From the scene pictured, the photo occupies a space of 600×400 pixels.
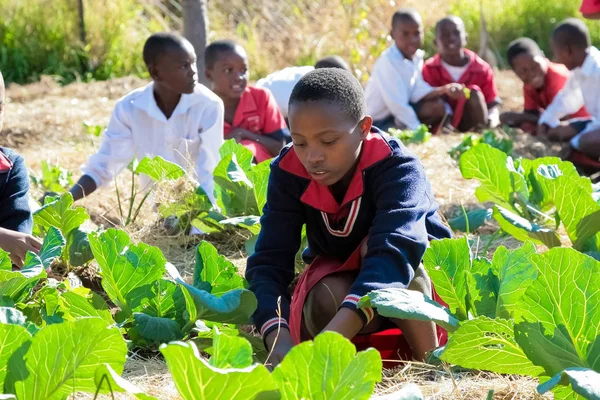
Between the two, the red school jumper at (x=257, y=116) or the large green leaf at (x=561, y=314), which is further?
the red school jumper at (x=257, y=116)

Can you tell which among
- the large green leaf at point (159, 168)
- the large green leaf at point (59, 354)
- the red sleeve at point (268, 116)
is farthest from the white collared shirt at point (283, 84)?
the large green leaf at point (59, 354)

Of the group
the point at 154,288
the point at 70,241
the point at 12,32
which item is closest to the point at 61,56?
the point at 12,32

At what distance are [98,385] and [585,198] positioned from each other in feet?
5.71

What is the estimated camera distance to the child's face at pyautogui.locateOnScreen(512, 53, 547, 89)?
716 centimetres

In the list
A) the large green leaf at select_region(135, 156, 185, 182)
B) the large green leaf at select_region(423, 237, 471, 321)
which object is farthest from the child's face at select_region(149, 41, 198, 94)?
the large green leaf at select_region(423, 237, 471, 321)

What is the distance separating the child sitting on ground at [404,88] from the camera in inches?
282

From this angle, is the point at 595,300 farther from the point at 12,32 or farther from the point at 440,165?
the point at 12,32

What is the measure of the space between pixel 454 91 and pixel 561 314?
5.12m

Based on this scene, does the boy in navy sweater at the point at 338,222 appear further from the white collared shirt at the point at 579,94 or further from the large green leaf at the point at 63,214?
the white collared shirt at the point at 579,94

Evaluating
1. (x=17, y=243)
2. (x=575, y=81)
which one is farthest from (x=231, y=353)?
(x=575, y=81)

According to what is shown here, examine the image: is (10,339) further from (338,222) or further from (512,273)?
(512,273)

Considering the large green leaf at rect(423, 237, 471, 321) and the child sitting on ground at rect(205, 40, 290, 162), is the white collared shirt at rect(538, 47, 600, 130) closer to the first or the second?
the child sitting on ground at rect(205, 40, 290, 162)

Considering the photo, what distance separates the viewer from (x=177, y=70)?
459cm

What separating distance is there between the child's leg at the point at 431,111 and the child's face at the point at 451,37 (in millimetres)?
626
